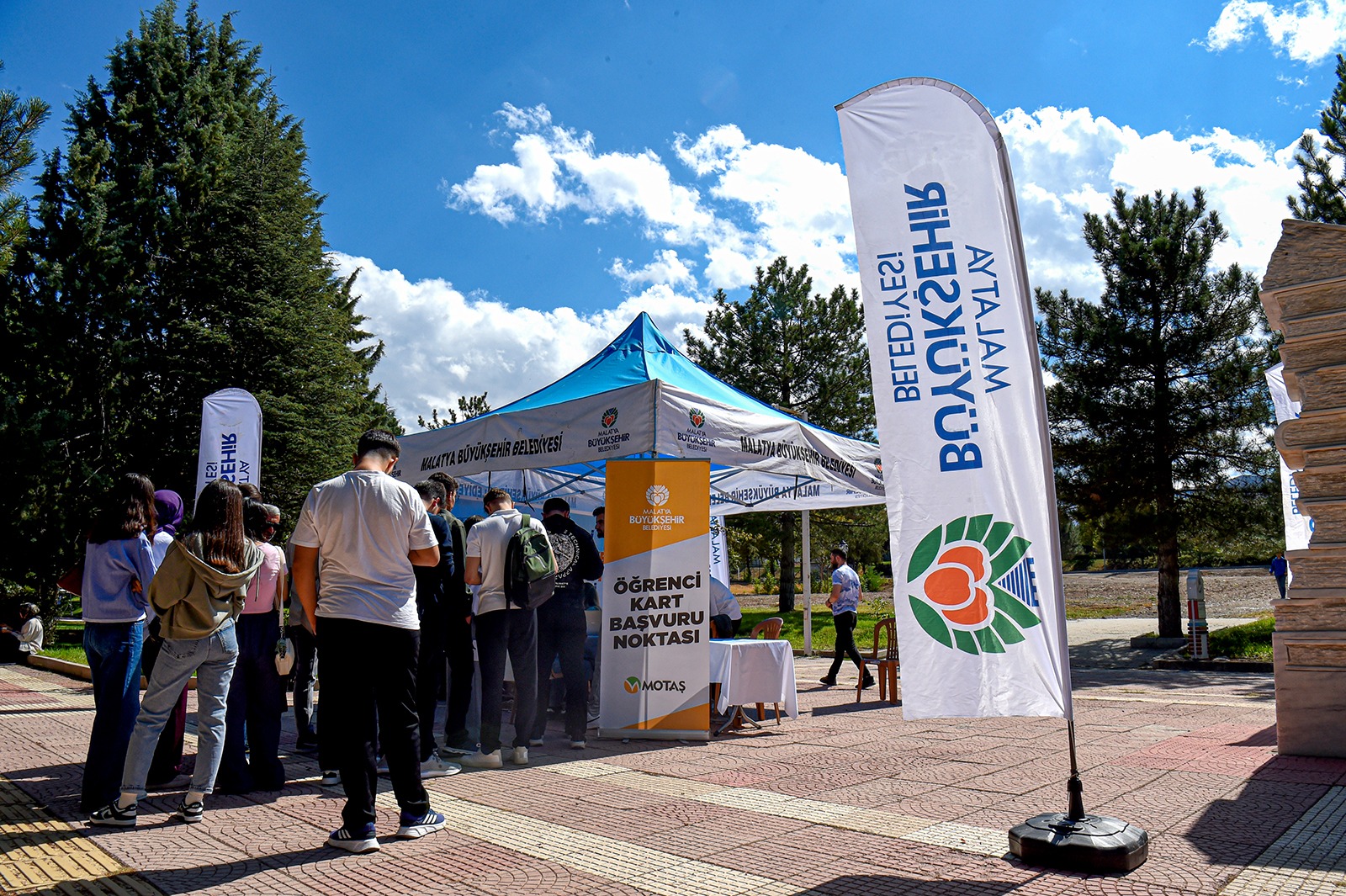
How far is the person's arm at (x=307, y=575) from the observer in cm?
434

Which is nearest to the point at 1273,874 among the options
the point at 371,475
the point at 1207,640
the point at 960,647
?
the point at 960,647

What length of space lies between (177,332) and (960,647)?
23.1 meters

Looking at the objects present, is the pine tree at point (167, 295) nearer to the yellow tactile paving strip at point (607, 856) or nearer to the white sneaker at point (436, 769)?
the white sneaker at point (436, 769)

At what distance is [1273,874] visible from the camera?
3.73 meters

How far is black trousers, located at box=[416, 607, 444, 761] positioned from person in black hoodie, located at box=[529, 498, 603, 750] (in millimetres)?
897

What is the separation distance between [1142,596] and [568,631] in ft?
113

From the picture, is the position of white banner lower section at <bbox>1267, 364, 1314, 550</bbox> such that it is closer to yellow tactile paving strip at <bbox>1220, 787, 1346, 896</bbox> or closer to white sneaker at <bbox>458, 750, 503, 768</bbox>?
yellow tactile paving strip at <bbox>1220, 787, 1346, 896</bbox>

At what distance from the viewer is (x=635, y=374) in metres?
9.13

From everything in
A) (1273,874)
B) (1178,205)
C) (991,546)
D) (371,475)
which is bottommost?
(1273,874)

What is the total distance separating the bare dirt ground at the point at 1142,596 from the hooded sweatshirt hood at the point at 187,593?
22.5 meters

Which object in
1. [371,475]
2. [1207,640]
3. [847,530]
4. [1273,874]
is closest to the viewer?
[1273,874]

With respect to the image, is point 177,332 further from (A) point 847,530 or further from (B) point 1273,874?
(B) point 1273,874

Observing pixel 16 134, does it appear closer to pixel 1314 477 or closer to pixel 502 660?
pixel 502 660

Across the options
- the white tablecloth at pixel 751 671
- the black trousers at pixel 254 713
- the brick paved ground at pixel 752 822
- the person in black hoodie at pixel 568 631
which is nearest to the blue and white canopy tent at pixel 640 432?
the person in black hoodie at pixel 568 631
